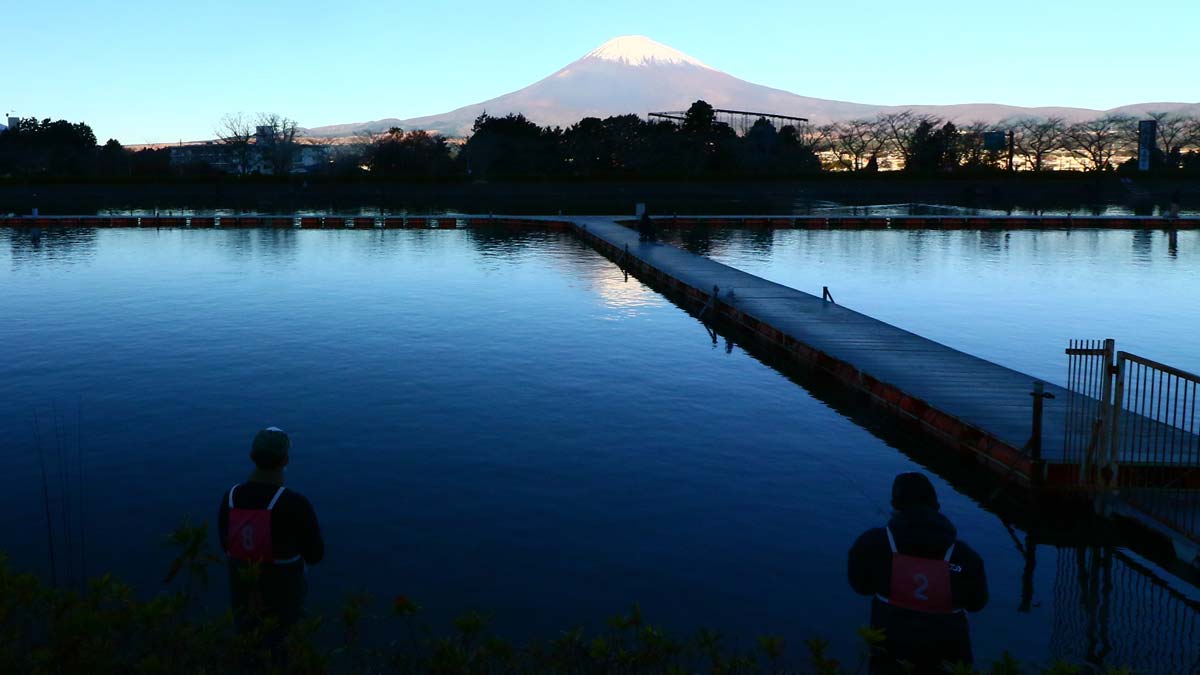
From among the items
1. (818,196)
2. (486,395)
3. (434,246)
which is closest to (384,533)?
(486,395)

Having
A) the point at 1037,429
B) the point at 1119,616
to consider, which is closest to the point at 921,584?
the point at 1119,616

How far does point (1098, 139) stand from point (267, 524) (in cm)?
18914

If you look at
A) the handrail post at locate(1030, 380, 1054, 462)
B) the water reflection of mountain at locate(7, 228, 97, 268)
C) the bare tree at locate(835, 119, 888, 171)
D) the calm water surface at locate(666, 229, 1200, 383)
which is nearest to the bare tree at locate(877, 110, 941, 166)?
the bare tree at locate(835, 119, 888, 171)

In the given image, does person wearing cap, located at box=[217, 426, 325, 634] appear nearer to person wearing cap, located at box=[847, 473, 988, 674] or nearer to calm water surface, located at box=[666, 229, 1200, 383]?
person wearing cap, located at box=[847, 473, 988, 674]

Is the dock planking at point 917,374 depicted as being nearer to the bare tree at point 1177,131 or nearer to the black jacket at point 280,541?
the black jacket at point 280,541

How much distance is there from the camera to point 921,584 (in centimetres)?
598

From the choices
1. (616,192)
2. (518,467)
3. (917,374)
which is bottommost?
(518,467)

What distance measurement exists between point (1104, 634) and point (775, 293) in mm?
19534

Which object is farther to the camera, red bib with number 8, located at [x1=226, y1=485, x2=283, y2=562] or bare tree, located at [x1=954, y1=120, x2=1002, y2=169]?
bare tree, located at [x1=954, y1=120, x2=1002, y2=169]

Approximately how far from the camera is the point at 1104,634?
31.4 ft

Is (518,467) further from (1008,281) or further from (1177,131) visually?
(1177,131)

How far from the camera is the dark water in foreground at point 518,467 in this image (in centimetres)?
1005

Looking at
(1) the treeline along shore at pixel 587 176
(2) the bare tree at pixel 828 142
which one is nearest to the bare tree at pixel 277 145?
(1) the treeline along shore at pixel 587 176

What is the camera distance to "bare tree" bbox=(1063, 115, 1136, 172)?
170 metres
